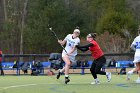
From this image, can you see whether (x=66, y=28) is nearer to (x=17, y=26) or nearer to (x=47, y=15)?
(x=47, y=15)

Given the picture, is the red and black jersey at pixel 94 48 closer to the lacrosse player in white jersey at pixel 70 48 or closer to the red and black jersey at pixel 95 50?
the red and black jersey at pixel 95 50

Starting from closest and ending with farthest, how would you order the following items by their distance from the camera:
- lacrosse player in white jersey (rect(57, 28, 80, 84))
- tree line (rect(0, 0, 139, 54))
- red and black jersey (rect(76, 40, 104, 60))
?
1. red and black jersey (rect(76, 40, 104, 60))
2. lacrosse player in white jersey (rect(57, 28, 80, 84))
3. tree line (rect(0, 0, 139, 54))

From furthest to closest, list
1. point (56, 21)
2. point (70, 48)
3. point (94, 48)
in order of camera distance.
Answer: point (56, 21)
point (70, 48)
point (94, 48)

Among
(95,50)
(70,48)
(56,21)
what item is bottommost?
(95,50)

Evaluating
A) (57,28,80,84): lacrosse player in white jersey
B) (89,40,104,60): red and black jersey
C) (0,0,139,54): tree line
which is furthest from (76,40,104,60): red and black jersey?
(0,0,139,54): tree line

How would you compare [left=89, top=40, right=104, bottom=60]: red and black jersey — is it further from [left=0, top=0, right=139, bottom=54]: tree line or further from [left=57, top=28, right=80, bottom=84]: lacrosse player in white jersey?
[left=0, top=0, right=139, bottom=54]: tree line

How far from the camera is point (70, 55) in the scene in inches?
742

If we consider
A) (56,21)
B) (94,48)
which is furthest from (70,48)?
(56,21)

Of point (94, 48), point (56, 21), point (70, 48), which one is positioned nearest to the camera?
point (94, 48)

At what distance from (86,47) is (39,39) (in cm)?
4059

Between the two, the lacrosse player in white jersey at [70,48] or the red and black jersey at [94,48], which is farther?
the lacrosse player in white jersey at [70,48]

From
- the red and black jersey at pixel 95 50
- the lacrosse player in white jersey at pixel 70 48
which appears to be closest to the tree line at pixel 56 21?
the lacrosse player in white jersey at pixel 70 48

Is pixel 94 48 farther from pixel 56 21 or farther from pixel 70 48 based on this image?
pixel 56 21

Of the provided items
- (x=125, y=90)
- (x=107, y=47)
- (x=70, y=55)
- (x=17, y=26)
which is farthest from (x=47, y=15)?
(x=125, y=90)
